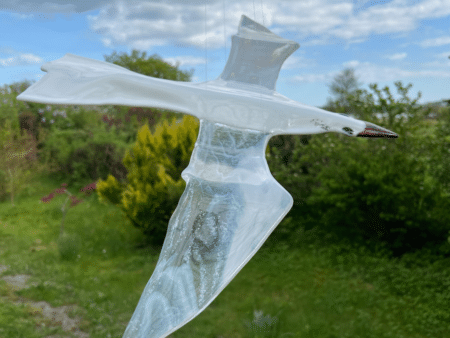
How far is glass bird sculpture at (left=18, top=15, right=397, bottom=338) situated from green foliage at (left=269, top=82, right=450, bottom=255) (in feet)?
12.5

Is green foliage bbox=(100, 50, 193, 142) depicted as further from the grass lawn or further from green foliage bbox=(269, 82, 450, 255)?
green foliage bbox=(269, 82, 450, 255)

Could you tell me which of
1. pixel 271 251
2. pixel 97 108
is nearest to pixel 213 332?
pixel 271 251

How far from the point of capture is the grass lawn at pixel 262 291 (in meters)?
4.06

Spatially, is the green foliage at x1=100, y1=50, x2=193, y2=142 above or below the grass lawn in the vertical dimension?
above

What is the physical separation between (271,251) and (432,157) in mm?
2384

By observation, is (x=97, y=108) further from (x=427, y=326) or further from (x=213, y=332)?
(x=427, y=326)

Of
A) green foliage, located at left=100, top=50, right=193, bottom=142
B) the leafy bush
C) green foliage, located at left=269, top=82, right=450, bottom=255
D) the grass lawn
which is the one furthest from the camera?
green foliage, located at left=100, top=50, right=193, bottom=142

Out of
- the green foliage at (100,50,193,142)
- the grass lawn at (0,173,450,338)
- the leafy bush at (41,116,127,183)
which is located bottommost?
the grass lawn at (0,173,450,338)

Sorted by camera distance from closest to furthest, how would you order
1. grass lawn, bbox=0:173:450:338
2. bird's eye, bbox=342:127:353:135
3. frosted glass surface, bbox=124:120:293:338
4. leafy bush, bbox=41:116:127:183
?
frosted glass surface, bbox=124:120:293:338
bird's eye, bbox=342:127:353:135
grass lawn, bbox=0:173:450:338
leafy bush, bbox=41:116:127:183

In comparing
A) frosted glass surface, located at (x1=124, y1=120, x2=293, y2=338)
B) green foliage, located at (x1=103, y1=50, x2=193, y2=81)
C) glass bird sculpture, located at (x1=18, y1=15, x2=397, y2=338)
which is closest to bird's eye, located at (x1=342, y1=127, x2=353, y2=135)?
glass bird sculpture, located at (x1=18, y1=15, x2=397, y2=338)

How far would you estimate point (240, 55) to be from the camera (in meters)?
1.56

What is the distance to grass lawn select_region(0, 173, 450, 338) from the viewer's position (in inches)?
160

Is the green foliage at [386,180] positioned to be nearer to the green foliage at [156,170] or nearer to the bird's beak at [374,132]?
the green foliage at [156,170]

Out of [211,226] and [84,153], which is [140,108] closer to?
[84,153]
